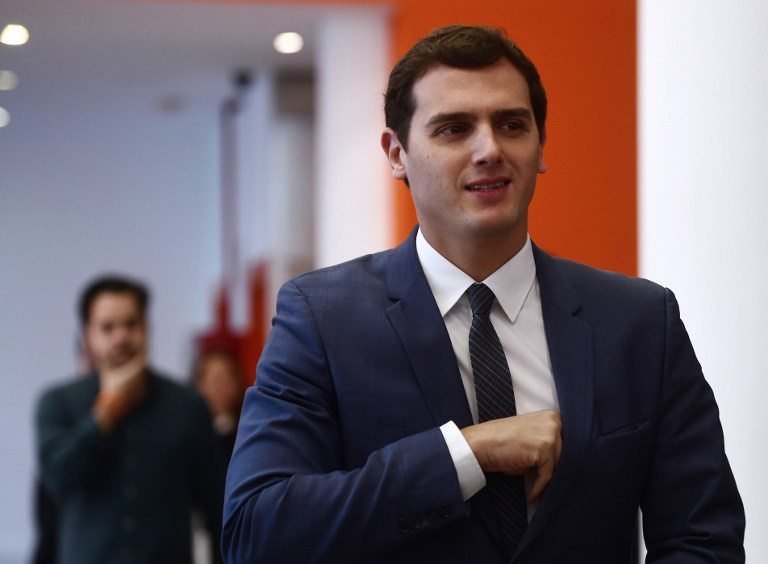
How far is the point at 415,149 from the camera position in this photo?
1986 mm

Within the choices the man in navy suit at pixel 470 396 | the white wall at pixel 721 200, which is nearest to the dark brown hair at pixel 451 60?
the man in navy suit at pixel 470 396

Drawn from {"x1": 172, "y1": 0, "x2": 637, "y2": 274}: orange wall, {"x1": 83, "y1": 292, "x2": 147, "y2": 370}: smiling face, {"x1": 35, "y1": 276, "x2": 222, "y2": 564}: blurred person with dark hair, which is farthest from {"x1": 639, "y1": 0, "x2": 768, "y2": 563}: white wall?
{"x1": 172, "y1": 0, "x2": 637, "y2": 274}: orange wall

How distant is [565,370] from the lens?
1.87 m

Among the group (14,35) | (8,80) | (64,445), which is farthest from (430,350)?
(8,80)

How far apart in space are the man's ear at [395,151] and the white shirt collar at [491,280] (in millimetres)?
148

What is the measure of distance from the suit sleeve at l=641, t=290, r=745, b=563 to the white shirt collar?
0.24m

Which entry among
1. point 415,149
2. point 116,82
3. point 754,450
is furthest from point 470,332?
point 116,82

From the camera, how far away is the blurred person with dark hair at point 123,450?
4516mm

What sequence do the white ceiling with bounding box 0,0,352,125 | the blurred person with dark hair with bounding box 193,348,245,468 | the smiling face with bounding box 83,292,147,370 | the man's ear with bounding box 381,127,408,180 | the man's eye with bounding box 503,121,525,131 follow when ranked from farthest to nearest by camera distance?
the white ceiling with bounding box 0,0,352,125 → the blurred person with dark hair with bounding box 193,348,245,468 → the smiling face with bounding box 83,292,147,370 → the man's ear with bounding box 381,127,408,180 → the man's eye with bounding box 503,121,525,131

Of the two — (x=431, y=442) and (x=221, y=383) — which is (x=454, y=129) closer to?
(x=431, y=442)

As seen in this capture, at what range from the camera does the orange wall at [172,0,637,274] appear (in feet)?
20.5

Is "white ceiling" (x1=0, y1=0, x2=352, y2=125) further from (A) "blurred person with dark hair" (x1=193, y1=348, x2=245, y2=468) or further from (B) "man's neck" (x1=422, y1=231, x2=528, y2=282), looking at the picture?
(B) "man's neck" (x1=422, y1=231, x2=528, y2=282)

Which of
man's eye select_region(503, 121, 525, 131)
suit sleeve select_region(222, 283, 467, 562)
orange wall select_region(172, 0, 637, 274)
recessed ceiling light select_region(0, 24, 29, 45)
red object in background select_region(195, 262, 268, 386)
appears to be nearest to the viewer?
suit sleeve select_region(222, 283, 467, 562)

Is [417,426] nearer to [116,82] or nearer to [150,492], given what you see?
[150,492]
